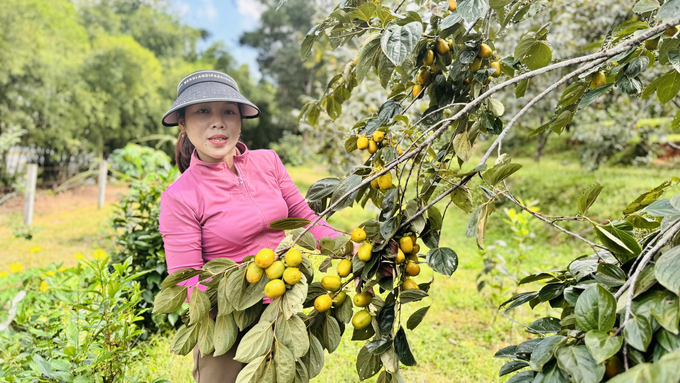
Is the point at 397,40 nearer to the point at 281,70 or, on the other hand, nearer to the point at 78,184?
the point at 78,184

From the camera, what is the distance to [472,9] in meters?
0.81

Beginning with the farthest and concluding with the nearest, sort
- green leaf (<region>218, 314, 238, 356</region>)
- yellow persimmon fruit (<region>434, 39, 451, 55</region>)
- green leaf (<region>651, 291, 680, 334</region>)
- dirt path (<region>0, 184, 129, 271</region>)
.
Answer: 1. dirt path (<region>0, 184, 129, 271</region>)
2. yellow persimmon fruit (<region>434, 39, 451, 55</region>)
3. green leaf (<region>218, 314, 238, 356</region>)
4. green leaf (<region>651, 291, 680, 334</region>)

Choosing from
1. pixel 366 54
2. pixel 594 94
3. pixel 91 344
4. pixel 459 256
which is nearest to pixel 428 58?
pixel 366 54

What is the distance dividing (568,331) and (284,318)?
0.49 meters

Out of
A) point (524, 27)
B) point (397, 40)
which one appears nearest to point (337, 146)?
point (524, 27)

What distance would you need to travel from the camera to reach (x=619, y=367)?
60 cm

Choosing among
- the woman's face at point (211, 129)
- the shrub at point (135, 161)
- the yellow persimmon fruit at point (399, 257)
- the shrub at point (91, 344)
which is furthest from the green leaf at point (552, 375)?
the shrub at point (135, 161)

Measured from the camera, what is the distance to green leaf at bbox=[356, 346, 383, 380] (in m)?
0.95

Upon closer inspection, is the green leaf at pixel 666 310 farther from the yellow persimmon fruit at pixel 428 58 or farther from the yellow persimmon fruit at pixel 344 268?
the yellow persimmon fruit at pixel 428 58

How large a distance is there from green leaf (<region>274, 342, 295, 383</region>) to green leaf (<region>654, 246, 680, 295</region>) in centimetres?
59

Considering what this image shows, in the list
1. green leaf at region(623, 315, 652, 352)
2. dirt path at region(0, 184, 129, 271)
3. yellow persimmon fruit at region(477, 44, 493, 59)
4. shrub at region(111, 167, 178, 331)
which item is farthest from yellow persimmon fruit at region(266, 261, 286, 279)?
dirt path at region(0, 184, 129, 271)

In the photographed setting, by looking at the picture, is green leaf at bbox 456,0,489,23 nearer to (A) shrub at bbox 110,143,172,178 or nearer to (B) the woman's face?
(B) the woman's face

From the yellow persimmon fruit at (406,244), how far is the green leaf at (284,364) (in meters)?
0.35

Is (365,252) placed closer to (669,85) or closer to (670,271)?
(670,271)
